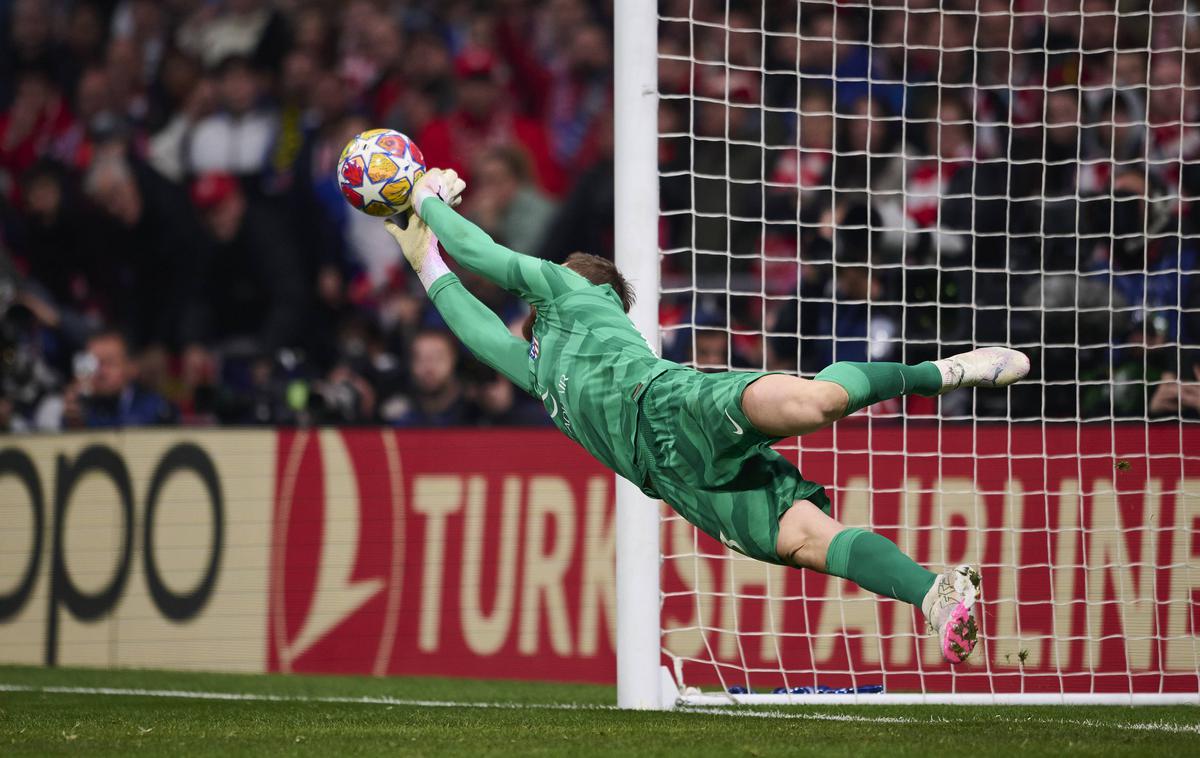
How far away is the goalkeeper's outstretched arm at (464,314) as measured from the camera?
18.4 ft

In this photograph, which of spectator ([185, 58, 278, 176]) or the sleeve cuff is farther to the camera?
spectator ([185, 58, 278, 176])

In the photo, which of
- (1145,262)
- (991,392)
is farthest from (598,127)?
(1145,262)

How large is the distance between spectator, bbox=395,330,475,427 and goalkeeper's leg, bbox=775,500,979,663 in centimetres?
511

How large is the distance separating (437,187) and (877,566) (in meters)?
2.17

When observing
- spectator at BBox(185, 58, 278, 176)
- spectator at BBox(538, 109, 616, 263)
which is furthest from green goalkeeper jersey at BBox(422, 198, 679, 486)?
spectator at BBox(185, 58, 278, 176)

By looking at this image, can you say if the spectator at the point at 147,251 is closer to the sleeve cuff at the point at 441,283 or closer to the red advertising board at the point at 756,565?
the red advertising board at the point at 756,565

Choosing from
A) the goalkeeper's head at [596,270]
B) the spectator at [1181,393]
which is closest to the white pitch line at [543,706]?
the goalkeeper's head at [596,270]

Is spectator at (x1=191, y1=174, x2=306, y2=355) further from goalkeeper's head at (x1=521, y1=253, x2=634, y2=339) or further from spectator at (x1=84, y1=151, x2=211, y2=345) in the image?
goalkeeper's head at (x1=521, y1=253, x2=634, y2=339)

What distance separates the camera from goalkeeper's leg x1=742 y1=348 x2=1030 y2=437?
15.1 feet

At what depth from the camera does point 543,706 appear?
22.0ft

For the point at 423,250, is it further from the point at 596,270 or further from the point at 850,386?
the point at 850,386

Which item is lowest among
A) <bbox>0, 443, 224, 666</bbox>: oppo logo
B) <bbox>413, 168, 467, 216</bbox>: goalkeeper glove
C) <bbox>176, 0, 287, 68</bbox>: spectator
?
<bbox>0, 443, 224, 666</bbox>: oppo logo

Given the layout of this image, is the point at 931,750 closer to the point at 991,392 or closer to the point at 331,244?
the point at 991,392

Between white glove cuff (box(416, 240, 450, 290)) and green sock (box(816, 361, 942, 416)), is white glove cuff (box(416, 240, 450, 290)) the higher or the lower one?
the higher one
